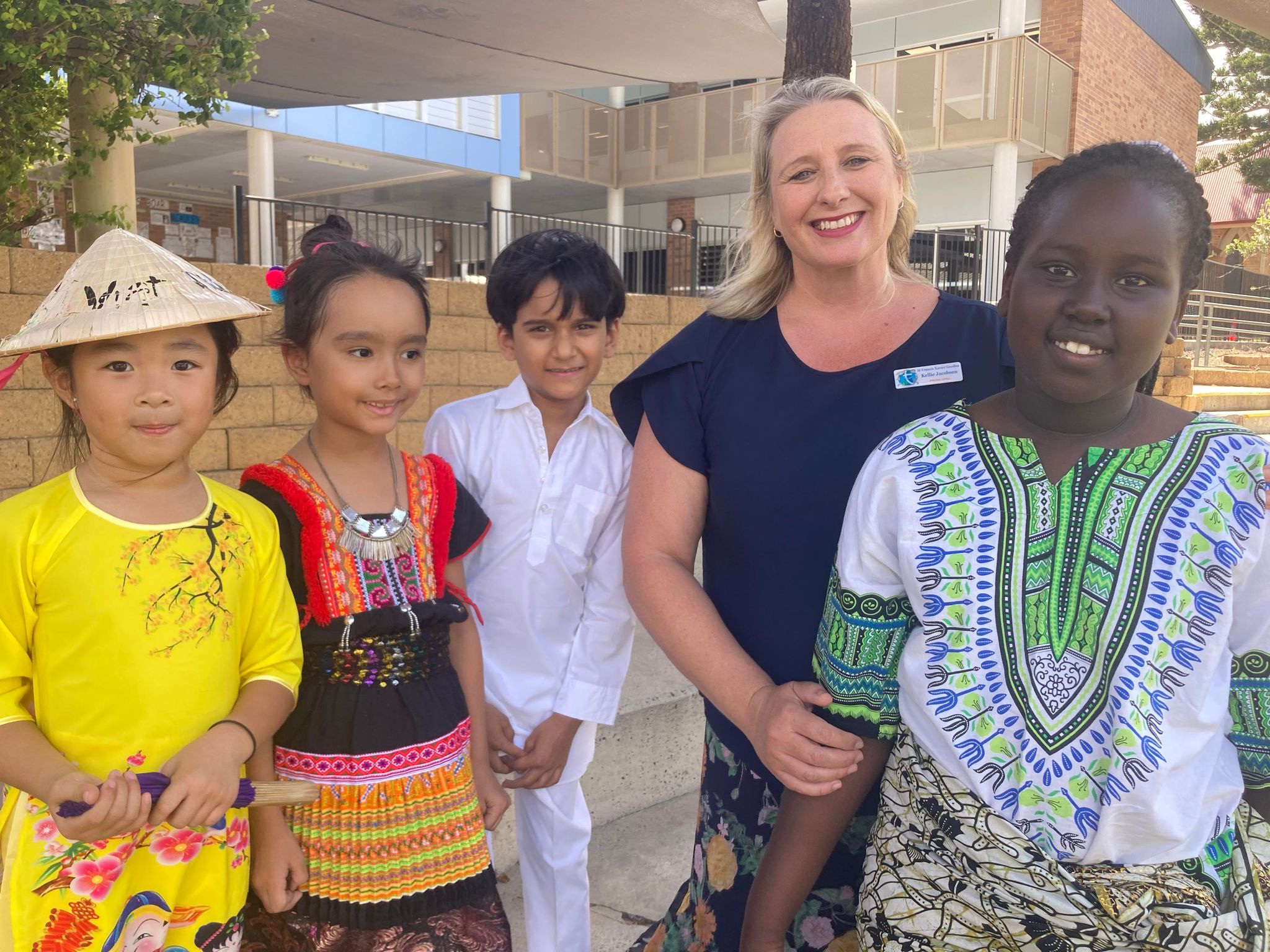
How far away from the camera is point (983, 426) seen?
1397mm

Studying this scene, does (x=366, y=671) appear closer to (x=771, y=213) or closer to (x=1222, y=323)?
(x=771, y=213)

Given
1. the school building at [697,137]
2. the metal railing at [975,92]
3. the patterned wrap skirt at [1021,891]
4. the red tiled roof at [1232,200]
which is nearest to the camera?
the patterned wrap skirt at [1021,891]

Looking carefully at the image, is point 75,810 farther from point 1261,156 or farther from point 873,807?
point 1261,156

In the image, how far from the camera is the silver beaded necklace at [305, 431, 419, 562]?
187 centimetres

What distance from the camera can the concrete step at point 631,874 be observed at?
2984 millimetres

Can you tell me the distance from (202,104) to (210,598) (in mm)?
3862

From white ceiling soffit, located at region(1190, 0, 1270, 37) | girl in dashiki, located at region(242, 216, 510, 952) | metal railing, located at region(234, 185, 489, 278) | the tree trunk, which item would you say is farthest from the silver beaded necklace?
metal railing, located at region(234, 185, 489, 278)

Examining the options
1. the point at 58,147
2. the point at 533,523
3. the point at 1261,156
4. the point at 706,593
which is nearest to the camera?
the point at 706,593

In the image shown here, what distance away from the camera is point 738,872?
72.4 inches

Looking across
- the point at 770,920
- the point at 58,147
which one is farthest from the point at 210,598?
the point at 58,147

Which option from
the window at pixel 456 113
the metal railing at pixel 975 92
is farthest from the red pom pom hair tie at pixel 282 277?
the metal railing at pixel 975 92

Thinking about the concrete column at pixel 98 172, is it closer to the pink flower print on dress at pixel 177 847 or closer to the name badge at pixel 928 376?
the pink flower print on dress at pixel 177 847

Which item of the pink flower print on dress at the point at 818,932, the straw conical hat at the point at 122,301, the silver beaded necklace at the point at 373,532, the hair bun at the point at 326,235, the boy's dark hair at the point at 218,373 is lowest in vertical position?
the pink flower print on dress at the point at 818,932

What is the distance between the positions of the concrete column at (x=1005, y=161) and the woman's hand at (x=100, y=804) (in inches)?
607
